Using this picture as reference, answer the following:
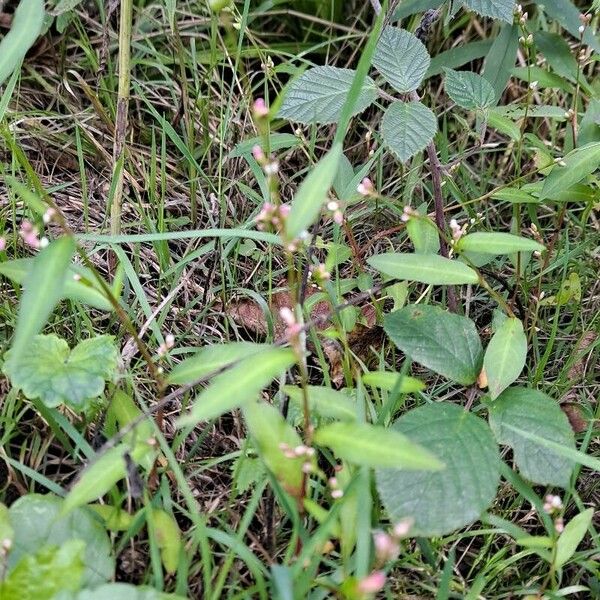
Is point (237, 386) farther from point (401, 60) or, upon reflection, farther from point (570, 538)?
point (401, 60)

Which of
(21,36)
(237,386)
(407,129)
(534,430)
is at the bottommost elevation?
(534,430)

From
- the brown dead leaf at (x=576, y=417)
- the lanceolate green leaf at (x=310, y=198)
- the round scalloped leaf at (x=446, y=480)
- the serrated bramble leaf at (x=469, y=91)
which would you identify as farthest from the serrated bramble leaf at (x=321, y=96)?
the brown dead leaf at (x=576, y=417)

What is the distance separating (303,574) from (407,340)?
460 mm

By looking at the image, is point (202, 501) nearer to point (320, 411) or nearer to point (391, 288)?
point (320, 411)

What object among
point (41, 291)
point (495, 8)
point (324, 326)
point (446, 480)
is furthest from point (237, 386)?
point (495, 8)

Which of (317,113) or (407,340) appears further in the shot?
(317,113)

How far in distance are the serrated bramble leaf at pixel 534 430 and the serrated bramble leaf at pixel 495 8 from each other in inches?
29.7

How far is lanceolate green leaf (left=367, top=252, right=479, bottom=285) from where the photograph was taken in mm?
1337

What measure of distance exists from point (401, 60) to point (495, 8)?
27cm

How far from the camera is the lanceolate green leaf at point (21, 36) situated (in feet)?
4.03

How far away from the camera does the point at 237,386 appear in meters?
0.99

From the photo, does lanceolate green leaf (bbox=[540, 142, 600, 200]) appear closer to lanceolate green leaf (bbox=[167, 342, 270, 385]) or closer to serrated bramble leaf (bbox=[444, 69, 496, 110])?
serrated bramble leaf (bbox=[444, 69, 496, 110])

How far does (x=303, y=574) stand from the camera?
1.13m

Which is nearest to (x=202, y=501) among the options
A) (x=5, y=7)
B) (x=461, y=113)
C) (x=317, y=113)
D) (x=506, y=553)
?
(x=506, y=553)
